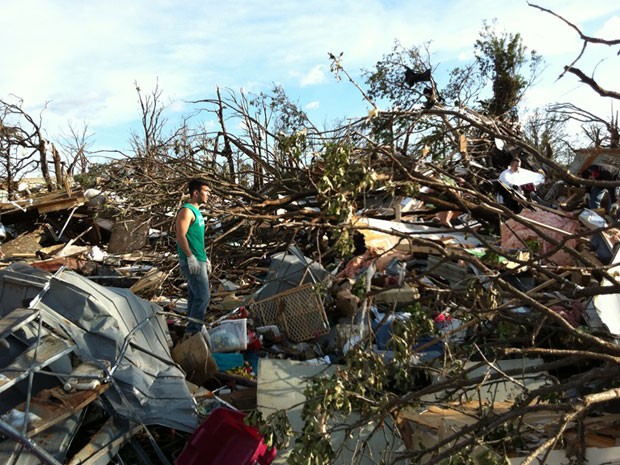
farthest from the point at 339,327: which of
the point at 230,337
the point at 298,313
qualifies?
the point at 230,337

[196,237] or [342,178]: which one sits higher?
[342,178]

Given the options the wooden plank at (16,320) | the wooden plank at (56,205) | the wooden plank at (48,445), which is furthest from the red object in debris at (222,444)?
the wooden plank at (56,205)

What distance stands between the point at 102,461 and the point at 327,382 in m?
1.45

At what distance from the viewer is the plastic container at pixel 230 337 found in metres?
4.97

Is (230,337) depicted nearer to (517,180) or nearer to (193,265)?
(193,265)

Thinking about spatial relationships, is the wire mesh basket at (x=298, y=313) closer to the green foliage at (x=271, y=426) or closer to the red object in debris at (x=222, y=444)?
the red object in debris at (x=222, y=444)

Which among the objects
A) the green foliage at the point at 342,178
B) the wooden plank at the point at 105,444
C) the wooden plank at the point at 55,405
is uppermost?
the green foliage at the point at 342,178

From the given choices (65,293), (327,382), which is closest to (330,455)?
(327,382)

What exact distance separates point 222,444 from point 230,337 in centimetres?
159

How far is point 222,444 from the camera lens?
3.46 m

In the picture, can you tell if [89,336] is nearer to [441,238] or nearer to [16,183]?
[441,238]

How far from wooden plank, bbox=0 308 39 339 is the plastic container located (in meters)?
1.74

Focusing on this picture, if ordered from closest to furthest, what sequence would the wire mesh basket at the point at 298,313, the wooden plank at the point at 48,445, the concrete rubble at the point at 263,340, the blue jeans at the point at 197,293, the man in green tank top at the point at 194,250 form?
the wooden plank at the point at 48,445, the concrete rubble at the point at 263,340, the man in green tank top at the point at 194,250, the blue jeans at the point at 197,293, the wire mesh basket at the point at 298,313

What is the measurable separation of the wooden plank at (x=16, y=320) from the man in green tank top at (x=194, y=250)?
5.21ft
